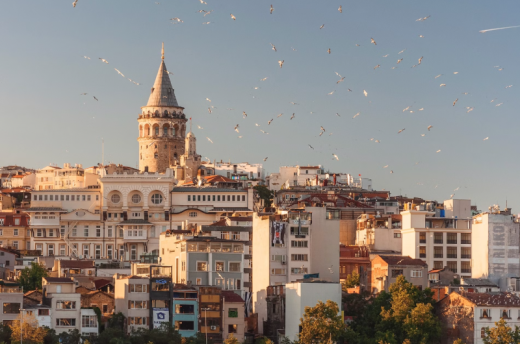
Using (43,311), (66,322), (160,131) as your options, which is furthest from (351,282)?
(160,131)

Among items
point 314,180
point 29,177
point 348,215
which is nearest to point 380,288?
point 348,215

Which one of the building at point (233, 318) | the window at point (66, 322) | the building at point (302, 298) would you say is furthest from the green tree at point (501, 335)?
the window at point (66, 322)

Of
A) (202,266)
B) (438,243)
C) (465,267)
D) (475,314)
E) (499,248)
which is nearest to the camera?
(475,314)

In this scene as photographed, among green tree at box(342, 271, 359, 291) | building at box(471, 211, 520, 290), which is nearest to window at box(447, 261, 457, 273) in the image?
building at box(471, 211, 520, 290)

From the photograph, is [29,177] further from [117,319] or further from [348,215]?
[117,319]

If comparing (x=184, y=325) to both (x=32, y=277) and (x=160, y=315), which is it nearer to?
(x=160, y=315)
